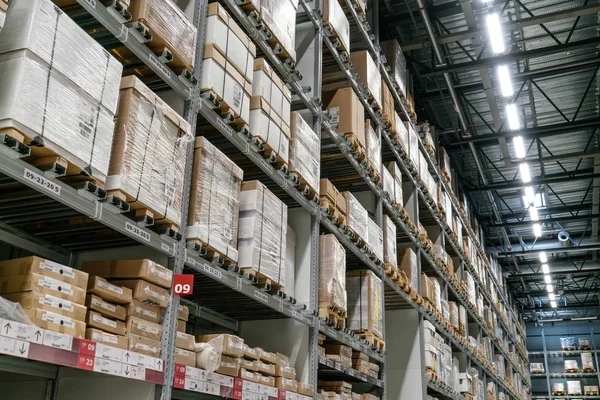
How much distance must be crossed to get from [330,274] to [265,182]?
3.91 feet

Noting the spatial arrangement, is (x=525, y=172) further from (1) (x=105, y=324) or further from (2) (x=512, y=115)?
(1) (x=105, y=324)

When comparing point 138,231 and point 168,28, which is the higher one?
point 168,28

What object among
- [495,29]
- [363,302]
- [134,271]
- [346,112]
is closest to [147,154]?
[134,271]

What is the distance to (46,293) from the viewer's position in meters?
2.94

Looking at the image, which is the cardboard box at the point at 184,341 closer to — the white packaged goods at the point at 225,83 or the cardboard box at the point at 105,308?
the cardboard box at the point at 105,308

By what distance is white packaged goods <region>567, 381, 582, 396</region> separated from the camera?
89.9ft

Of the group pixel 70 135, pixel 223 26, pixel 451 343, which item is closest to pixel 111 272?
pixel 70 135

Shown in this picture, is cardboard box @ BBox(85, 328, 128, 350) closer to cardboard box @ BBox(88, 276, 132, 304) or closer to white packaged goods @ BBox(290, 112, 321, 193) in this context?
cardboard box @ BBox(88, 276, 132, 304)

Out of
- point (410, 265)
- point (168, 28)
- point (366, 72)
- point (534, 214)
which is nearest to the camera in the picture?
point (168, 28)

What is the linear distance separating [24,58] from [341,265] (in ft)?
14.2

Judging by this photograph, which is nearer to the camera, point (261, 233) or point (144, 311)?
point (144, 311)

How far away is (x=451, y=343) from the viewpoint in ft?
39.3

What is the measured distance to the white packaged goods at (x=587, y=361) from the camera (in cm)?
2728

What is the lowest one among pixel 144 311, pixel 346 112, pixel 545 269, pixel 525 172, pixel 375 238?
pixel 144 311
